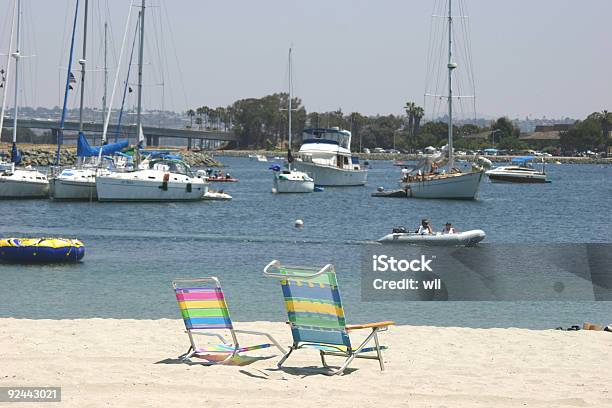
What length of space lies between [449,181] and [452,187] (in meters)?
0.63

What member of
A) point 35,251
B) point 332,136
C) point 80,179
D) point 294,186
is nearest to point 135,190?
point 80,179

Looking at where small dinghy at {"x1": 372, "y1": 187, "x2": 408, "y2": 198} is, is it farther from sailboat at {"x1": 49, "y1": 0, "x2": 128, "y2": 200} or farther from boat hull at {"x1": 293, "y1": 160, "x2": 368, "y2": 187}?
sailboat at {"x1": 49, "y1": 0, "x2": 128, "y2": 200}

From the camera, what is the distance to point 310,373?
34.4 ft

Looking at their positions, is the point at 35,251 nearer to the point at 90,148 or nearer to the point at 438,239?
the point at 438,239

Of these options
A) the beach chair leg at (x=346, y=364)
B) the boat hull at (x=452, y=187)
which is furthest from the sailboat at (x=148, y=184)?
the beach chair leg at (x=346, y=364)

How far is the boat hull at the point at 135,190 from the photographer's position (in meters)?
56.1

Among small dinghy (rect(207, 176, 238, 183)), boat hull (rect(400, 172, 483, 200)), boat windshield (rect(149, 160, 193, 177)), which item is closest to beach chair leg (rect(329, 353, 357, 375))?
boat windshield (rect(149, 160, 193, 177))

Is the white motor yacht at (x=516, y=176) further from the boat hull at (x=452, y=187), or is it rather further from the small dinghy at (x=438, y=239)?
the small dinghy at (x=438, y=239)

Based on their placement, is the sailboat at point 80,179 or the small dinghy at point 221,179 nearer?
the sailboat at point 80,179

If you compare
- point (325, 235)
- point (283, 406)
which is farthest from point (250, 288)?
point (325, 235)

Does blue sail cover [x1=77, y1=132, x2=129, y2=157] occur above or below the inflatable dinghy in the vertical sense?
above

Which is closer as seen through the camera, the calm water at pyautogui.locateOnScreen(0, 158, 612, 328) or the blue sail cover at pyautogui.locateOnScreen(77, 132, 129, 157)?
the calm water at pyautogui.locateOnScreen(0, 158, 612, 328)

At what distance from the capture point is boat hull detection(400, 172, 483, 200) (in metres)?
66.7

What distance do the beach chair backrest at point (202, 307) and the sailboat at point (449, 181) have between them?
5623 cm
